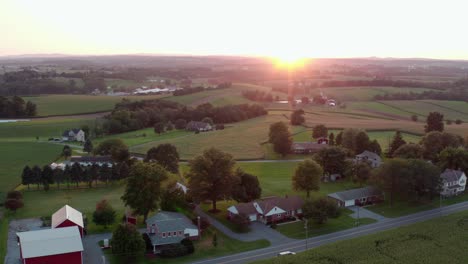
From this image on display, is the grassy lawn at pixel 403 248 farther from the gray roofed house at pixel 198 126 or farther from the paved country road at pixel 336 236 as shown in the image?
the gray roofed house at pixel 198 126

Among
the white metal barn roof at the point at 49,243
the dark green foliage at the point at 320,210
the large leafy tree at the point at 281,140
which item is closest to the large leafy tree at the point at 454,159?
the dark green foliage at the point at 320,210

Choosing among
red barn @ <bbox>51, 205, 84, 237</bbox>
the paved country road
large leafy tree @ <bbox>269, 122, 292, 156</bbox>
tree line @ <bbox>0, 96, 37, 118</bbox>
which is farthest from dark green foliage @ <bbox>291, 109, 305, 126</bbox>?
tree line @ <bbox>0, 96, 37, 118</bbox>

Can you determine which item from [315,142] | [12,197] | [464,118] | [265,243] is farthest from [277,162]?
[464,118]

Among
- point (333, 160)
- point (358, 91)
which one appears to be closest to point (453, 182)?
point (333, 160)

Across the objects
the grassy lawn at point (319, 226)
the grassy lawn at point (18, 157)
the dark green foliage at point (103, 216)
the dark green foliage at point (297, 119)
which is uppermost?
the dark green foliage at point (297, 119)

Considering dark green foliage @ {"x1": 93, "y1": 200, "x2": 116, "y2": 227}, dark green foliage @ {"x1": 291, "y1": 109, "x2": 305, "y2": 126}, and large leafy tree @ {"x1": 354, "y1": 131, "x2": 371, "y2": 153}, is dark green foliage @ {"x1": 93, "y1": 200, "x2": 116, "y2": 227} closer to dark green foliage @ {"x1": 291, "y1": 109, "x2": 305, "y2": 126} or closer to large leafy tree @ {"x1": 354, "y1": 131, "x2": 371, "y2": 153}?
large leafy tree @ {"x1": 354, "y1": 131, "x2": 371, "y2": 153}
